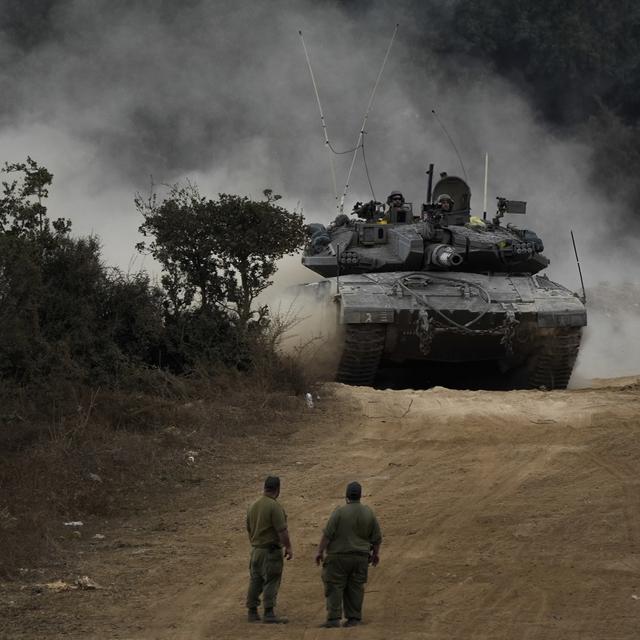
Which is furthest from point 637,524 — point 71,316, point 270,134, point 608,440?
point 270,134

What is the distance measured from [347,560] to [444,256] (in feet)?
35.0

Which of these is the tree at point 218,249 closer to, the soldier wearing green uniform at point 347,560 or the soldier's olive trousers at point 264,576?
the soldier's olive trousers at point 264,576

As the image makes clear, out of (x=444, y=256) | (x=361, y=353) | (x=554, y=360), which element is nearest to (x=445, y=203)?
(x=444, y=256)

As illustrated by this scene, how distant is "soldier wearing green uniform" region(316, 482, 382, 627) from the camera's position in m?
8.80

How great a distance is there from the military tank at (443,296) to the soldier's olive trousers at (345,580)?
902cm

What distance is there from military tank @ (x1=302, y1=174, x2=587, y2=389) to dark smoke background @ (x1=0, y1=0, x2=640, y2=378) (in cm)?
1325

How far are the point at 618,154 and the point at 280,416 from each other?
97.6 feet

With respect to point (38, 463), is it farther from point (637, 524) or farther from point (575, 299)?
point (575, 299)

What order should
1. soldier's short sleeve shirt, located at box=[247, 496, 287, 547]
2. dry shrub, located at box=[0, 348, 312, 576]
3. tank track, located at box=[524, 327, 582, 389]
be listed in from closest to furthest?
soldier's short sleeve shirt, located at box=[247, 496, 287, 547], dry shrub, located at box=[0, 348, 312, 576], tank track, located at box=[524, 327, 582, 389]

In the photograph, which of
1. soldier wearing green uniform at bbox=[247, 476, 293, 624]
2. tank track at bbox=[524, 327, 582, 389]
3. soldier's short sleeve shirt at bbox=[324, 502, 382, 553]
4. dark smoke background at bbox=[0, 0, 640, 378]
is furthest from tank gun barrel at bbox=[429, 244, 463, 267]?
dark smoke background at bbox=[0, 0, 640, 378]

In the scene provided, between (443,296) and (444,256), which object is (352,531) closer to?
(443,296)

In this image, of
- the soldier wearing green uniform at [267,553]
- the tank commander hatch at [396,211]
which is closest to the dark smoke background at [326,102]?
the tank commander hatch at [396,211]

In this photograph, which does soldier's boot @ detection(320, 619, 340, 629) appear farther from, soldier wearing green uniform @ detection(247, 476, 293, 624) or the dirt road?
soldier wearing green uniform @ detection(247, 476, 293, 624)

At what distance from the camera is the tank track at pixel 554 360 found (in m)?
18.8
